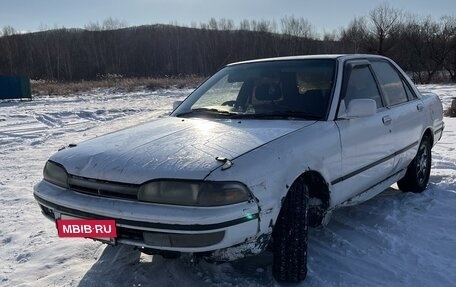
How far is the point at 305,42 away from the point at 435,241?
6557cm

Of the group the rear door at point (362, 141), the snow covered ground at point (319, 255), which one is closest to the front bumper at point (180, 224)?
the snow covered ground at point (319, 255)

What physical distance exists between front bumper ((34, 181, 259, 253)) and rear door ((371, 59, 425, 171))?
216 centimetres

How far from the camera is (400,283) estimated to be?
2.78m

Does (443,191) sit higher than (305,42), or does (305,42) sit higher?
(305,42)

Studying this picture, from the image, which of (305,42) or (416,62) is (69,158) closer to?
(416,62)

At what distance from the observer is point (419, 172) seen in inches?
184

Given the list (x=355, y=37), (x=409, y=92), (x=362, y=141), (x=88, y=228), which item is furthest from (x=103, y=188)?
(x=355, y=37)

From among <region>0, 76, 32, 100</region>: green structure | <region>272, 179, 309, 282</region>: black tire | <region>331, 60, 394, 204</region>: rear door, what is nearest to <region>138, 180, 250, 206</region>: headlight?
<region>272, 179, 309, 282</region>: black tire

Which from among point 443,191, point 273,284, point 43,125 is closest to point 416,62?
point 43,125

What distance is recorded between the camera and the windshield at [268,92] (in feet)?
11.0

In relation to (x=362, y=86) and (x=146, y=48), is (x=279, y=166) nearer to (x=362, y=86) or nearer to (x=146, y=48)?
(x=362, y=86)

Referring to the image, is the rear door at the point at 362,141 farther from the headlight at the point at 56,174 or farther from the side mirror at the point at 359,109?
the headlight at the point at 56,174

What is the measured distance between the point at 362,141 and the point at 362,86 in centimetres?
63

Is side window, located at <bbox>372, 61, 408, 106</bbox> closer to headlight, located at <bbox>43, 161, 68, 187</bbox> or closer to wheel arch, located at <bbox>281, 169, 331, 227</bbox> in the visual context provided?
wheel arch, located at <bbox>281, 169, 331, 227</bbox>
